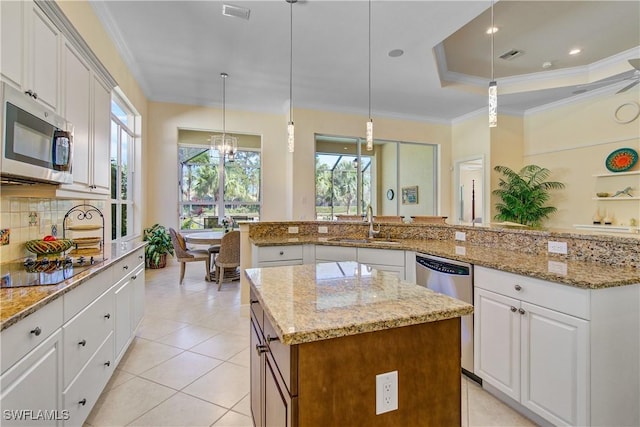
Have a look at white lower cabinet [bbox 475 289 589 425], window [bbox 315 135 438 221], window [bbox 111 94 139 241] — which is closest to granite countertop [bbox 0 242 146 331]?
white lower cabinet [bbox 475 289 589 425]

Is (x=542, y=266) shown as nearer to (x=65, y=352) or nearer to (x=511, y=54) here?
(x=65, y=352)

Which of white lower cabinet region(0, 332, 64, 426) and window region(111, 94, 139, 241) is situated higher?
window region(111, 94, 139, 241)

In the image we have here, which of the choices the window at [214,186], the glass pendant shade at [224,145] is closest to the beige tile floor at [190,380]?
the glass pendant shade at [224,145]

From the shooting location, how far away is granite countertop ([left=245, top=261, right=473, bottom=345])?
0.85 metres

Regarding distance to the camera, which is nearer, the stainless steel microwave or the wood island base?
the wood island base

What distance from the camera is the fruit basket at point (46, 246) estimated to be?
1.82 metres

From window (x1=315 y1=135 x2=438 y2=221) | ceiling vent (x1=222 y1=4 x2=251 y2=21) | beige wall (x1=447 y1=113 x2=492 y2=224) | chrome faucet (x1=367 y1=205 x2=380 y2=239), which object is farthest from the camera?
window (x1=315 y1=135 x2=438 y2=221)

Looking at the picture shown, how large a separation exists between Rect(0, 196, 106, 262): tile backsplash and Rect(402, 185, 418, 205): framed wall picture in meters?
6.29

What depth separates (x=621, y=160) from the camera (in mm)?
4727

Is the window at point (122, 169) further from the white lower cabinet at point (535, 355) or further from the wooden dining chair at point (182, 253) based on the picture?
the white lower cabinet at point (535, 355)

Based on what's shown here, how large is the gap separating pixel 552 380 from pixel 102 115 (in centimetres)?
383

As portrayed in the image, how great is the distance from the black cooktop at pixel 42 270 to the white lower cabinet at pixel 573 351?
242 centimetres

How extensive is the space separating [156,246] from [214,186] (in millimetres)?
1665

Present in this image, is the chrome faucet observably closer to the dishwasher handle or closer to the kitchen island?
the dishwasher handle
